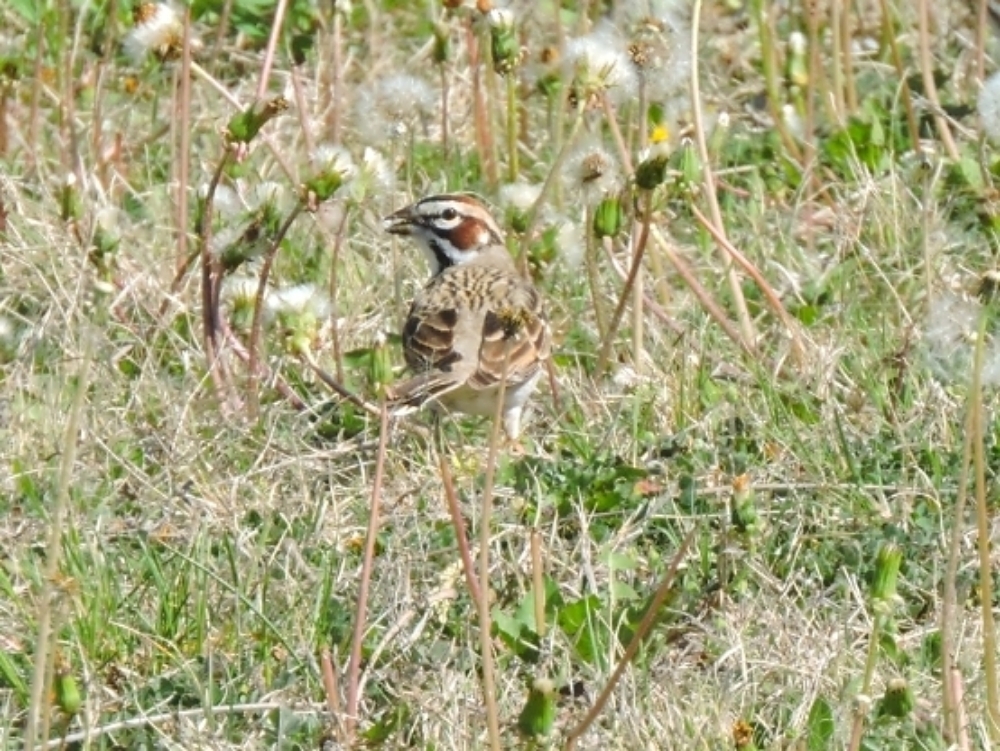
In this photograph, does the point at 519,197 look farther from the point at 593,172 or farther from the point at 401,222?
the point at 593,172

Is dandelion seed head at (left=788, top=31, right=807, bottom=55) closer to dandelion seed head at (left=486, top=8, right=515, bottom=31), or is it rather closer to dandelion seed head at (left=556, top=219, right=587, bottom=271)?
dandelion seed head at (left=556, top=219, right=587, bottom=271)

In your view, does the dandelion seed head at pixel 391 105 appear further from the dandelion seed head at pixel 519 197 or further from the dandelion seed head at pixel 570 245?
the dandelion seed head at pixel 570 245

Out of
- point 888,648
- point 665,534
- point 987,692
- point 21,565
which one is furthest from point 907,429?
point 21,565

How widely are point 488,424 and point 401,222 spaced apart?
0.71m

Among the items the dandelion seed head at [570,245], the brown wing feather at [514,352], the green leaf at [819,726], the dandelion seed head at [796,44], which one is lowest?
the green leaf at [819,726]

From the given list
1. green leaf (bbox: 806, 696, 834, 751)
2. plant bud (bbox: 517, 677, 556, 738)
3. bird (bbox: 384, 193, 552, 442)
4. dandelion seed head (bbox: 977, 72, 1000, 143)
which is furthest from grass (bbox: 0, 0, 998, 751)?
dandelion seed head (bbox: 977, 72, 1000, 143)

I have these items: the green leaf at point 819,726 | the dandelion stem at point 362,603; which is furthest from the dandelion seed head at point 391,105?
the green leaf at point 819,726

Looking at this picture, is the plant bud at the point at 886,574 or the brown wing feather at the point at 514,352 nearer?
the plant bud at the point at 886,574

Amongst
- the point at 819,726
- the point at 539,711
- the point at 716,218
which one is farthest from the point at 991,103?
the point at 539,711

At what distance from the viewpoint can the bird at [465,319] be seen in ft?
17.3

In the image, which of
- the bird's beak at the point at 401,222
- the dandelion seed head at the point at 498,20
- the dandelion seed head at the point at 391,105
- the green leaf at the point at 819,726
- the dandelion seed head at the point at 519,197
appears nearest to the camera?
the green leaf at the point at 819,726

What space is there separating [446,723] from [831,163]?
332 centimetres

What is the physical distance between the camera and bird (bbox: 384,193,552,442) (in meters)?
5.26

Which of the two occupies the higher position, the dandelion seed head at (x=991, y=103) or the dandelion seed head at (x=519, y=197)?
the dandelion seed head at (x=991, y=103)
